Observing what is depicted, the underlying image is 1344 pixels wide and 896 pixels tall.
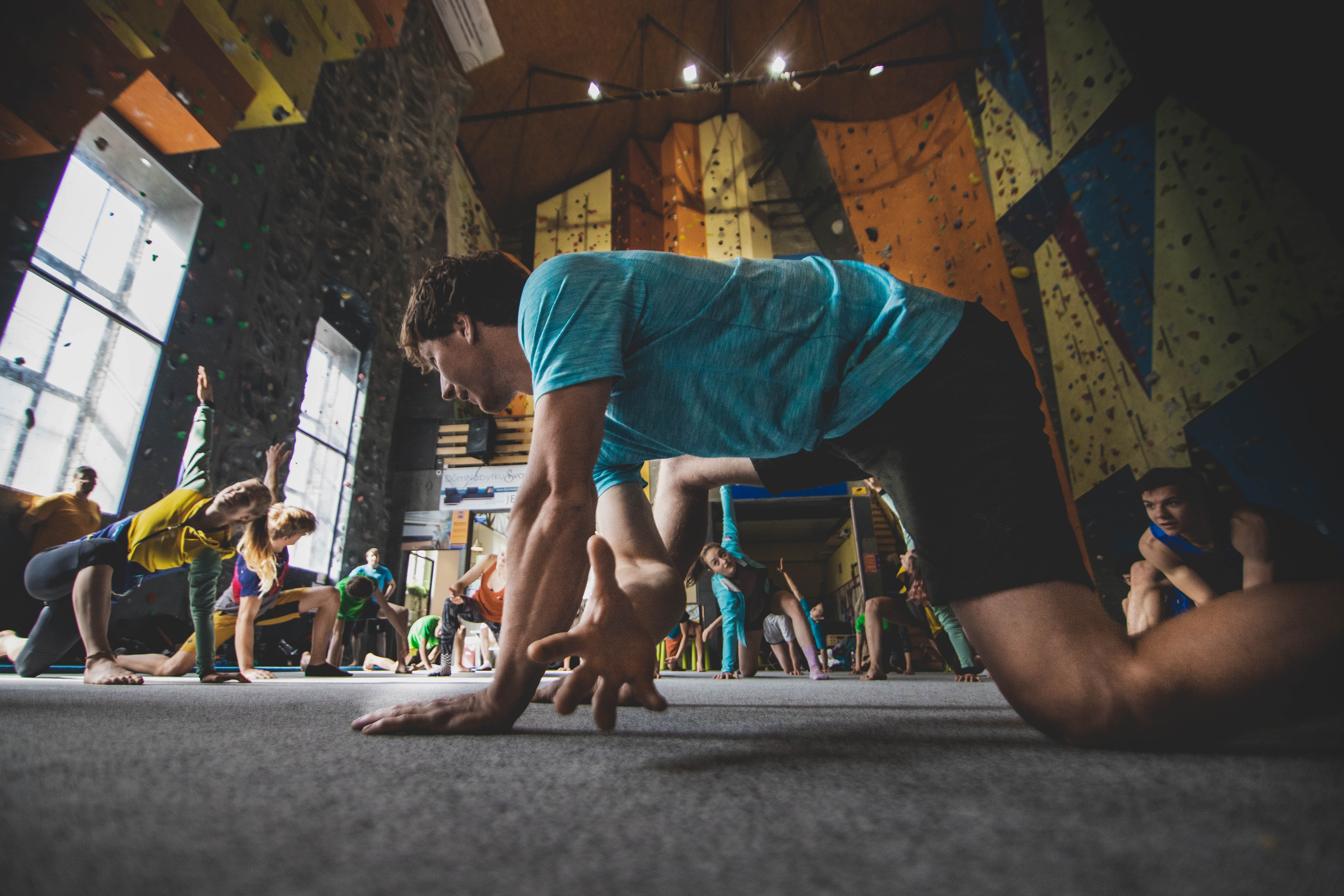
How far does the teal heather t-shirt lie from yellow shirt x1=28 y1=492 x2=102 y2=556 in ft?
12.2

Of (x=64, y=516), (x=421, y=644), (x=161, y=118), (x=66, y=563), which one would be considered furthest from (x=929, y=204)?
(x=64, y=516)

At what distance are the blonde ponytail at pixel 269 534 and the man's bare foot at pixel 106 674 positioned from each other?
941 mm

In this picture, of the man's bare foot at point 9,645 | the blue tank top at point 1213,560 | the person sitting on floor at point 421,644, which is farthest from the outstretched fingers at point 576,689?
the person sitting on floor at point 421,644

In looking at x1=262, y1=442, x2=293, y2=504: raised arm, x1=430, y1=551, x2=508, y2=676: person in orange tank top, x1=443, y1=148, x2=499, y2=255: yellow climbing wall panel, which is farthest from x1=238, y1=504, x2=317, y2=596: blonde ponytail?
x1=443, y1=148, x2=499, y2=255: yellow climbing wall panel

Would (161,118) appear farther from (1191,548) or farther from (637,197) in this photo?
(1191,548)

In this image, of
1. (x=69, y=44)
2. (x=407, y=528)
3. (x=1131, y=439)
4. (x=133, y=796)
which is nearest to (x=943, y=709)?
(x=133, y=796)

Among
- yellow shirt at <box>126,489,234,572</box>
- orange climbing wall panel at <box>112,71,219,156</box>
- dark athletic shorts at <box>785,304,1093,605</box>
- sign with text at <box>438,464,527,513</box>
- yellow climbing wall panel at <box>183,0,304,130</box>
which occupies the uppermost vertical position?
yellow climbing wall panel at <box>183,0,304,130</box>

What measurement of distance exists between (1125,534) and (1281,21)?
301 cm

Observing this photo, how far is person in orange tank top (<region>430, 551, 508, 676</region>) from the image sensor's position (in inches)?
188

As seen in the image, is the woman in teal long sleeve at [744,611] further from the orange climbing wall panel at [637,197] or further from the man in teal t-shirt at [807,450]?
the orange climbing wall panel at [637,197]

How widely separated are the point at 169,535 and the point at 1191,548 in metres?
4.52

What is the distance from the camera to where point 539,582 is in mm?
784

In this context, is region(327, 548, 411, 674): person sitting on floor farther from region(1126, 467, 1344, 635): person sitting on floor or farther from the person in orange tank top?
region(1126, 467, 1344, 635): person sitting on floor

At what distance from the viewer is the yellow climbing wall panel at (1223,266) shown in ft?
9.95
